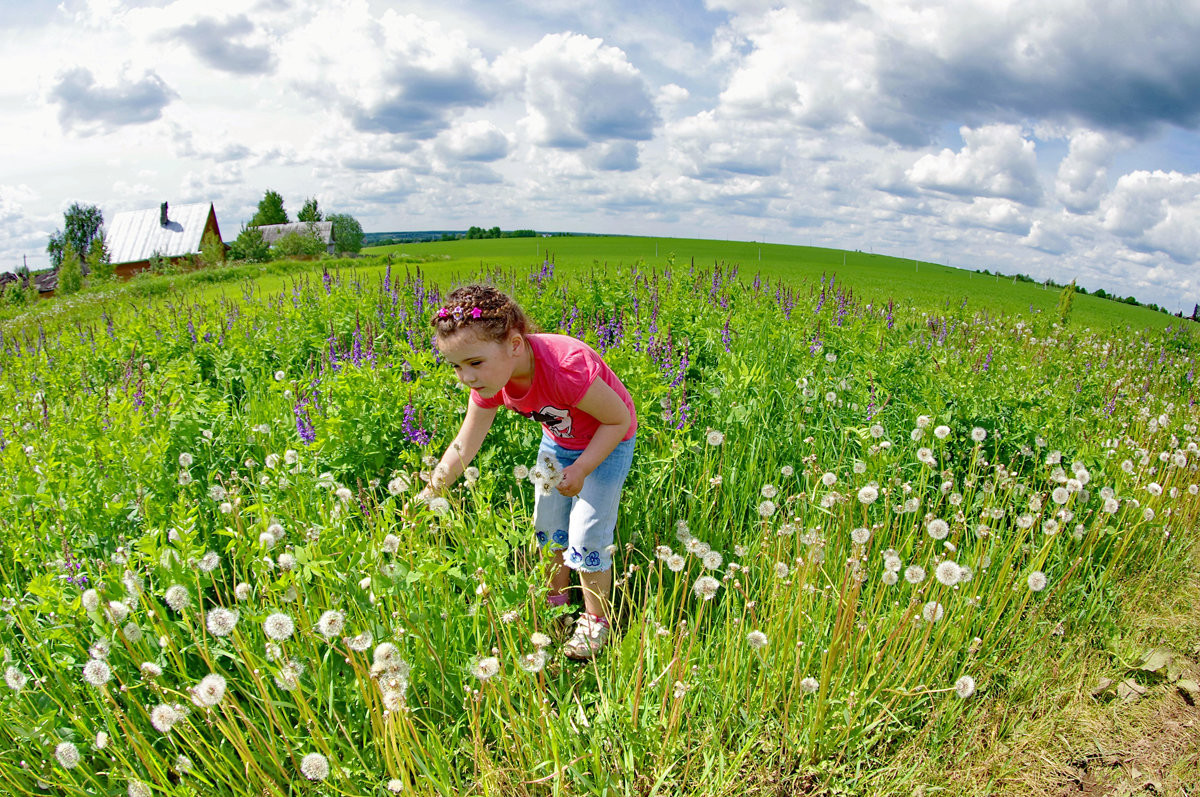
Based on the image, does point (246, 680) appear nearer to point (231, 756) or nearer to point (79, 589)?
point (231, 756)

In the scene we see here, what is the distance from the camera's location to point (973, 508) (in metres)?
4.02

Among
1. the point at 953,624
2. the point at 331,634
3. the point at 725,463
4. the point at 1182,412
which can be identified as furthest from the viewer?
the point at 1182,412

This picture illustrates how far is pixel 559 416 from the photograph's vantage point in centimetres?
335

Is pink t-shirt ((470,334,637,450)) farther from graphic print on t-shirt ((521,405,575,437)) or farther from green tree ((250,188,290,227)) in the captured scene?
green tree ((250,188,290,227))

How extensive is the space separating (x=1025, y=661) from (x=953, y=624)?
0.50 m

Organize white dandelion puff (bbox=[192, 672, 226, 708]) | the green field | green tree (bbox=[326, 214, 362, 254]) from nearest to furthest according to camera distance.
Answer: white dandelion puff (bbox=[192, 672, 226, 708]) → the green field → green tree (bbox=[326, 214, 362, 254])

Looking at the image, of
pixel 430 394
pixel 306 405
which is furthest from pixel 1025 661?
pixel 306 405

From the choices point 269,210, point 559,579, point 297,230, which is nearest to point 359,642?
point 559,579

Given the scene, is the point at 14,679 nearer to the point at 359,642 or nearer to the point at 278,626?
the point at 278,626

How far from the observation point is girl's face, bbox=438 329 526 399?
2.79 meters

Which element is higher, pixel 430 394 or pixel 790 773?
pixel 430 394

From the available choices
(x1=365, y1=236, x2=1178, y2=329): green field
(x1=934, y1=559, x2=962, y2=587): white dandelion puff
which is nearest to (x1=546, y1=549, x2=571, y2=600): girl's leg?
(x1=934, y1=559, x2=962, y2=587): white dandelion puff

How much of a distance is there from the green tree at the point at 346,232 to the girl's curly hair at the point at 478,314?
88.9m

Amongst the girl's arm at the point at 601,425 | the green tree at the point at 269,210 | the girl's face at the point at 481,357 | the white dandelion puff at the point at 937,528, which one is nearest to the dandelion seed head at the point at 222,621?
the girl's face at the point at 481,357
